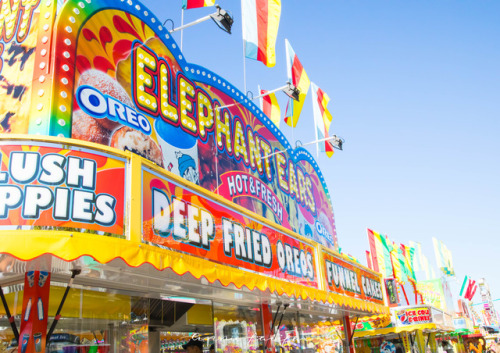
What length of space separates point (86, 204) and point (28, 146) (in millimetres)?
751

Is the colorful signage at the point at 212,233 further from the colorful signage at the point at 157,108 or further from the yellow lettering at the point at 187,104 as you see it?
the yellow lettering at the point at 187,104

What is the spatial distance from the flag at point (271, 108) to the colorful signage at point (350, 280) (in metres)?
5.02

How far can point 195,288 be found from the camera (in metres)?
6.66

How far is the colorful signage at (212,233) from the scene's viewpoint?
16.3 ft

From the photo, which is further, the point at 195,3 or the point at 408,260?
the point at 408,260

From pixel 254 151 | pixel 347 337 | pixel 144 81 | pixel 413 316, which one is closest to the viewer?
pixel 144 81

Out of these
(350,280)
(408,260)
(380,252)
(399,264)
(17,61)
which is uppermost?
(17,61)

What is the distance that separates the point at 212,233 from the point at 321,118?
9861 mm

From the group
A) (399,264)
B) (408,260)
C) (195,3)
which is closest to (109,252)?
(195,3)

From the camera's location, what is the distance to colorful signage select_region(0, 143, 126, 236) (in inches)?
160

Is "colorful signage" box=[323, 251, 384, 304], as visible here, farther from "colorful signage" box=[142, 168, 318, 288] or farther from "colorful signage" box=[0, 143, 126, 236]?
"colorful signage" box=[0, 143, 126, 236]

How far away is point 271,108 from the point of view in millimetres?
13828

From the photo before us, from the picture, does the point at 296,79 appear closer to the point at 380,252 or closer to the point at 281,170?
the point at 281,170

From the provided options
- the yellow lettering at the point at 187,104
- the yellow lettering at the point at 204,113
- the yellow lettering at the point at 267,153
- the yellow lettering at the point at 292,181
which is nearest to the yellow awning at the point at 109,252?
the yellow lettering at the point at 187,104
